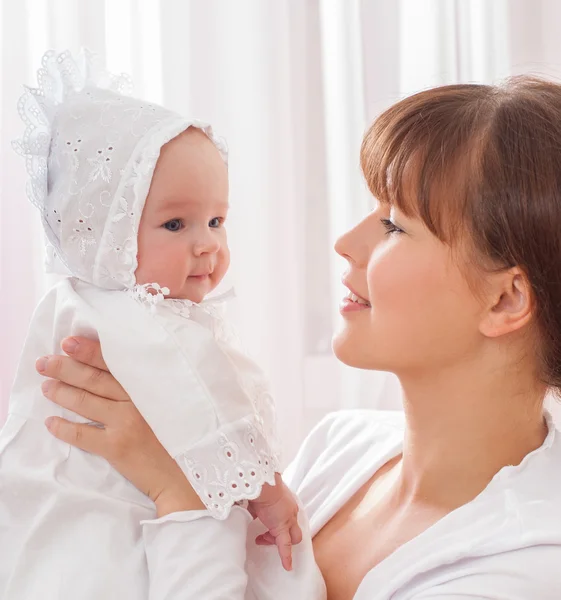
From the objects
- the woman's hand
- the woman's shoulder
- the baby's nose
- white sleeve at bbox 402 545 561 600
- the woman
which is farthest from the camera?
the woman's shoulder

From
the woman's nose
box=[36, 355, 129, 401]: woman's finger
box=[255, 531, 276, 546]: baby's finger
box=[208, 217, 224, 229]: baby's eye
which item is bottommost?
box=[255, 531, 276, 546]: baby's finger

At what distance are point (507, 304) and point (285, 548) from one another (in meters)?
0.53

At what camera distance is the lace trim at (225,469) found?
1.26 meters

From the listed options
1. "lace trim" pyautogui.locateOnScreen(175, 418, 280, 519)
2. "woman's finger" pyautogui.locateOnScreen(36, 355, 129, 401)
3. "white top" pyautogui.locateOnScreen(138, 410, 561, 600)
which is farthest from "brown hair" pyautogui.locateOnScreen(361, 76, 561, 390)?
"woman's finger" pyautogui.locateOnScreen(36, 355, 129, 401)

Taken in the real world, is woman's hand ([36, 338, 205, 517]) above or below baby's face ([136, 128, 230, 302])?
below

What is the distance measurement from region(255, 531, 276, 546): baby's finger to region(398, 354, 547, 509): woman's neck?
26 cm

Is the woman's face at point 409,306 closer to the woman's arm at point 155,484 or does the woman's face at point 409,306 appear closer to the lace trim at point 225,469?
the lace trim at point 225,469

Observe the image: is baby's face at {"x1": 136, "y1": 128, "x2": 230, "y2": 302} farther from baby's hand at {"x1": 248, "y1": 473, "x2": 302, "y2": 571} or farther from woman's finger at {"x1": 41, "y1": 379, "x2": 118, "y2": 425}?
baby's hand at {"x1": 248, "y1": 473, "x2": 302, "y2": 571}

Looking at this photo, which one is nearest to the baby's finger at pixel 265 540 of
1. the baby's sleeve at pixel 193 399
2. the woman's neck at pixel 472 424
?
the baby's sleeve at pixel 193 399

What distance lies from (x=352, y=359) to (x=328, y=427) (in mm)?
413

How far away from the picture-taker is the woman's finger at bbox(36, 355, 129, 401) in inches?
53.8

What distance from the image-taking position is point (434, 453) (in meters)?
1.41

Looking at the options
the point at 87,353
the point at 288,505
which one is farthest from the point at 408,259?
the point at 87,353

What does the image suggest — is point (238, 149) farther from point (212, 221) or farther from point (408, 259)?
point (408, 259)
